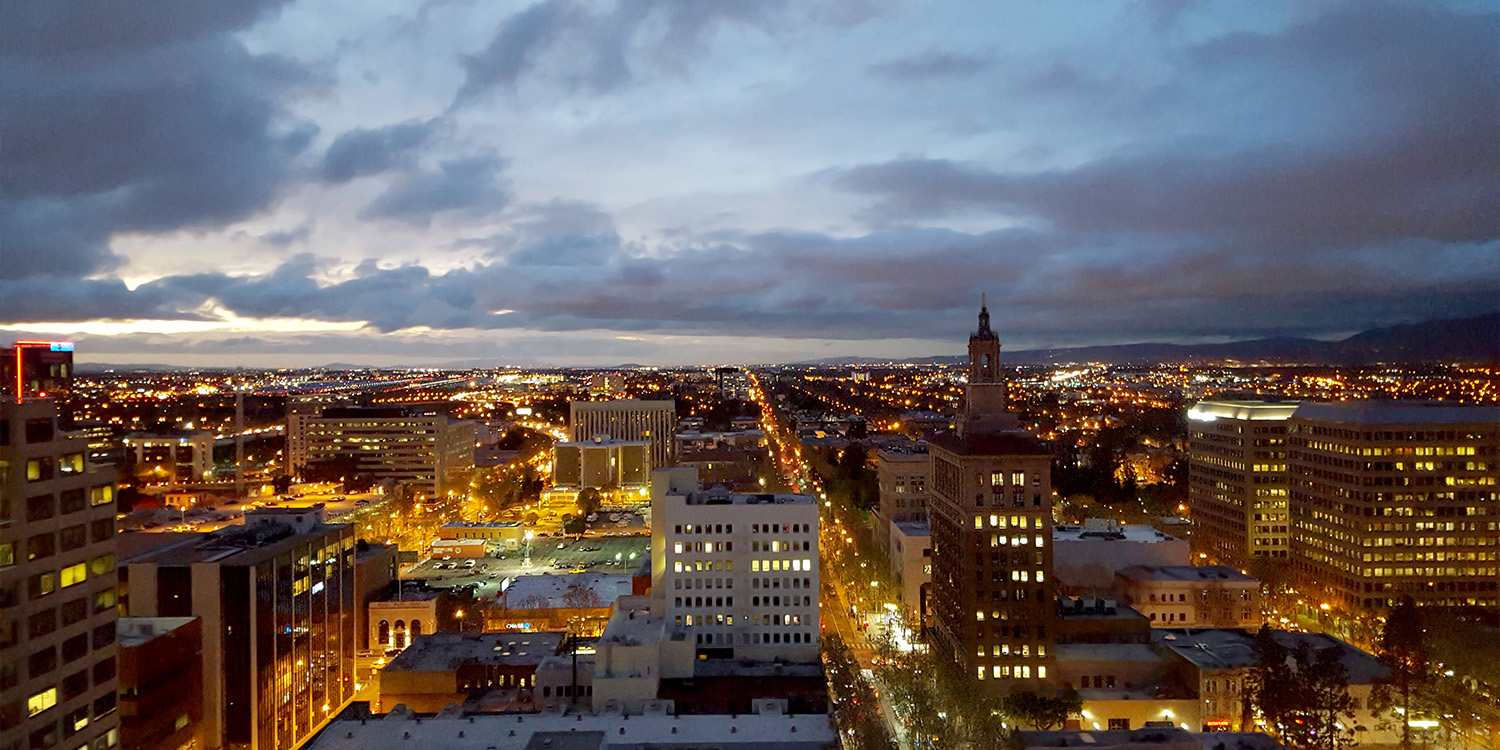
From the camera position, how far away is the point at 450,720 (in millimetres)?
32125

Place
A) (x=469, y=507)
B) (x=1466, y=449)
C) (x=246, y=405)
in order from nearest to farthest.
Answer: (x=1466, y=449)
(x=469, y=507)
(x=246, y=405)

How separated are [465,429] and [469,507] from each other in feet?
59.8

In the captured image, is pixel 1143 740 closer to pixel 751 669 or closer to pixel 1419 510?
pixel 751 669

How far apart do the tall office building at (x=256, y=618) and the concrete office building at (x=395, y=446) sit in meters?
66.2

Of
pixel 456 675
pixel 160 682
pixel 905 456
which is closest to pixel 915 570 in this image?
pixel 905 456

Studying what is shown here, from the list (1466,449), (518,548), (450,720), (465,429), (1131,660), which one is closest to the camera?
(450,720)

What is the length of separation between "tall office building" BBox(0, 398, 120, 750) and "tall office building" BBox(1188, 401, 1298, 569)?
73.5 meters

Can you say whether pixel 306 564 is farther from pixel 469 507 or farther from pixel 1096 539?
pixel 469 507

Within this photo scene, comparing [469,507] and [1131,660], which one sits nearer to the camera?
[1131,660]

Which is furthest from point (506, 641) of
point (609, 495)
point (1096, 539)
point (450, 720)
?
point (609, 495)

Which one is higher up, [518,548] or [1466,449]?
[1466,449]

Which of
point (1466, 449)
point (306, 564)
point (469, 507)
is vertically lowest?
point (469, 507)

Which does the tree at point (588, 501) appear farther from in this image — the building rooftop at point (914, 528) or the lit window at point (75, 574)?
the lit window at point (75, 574)

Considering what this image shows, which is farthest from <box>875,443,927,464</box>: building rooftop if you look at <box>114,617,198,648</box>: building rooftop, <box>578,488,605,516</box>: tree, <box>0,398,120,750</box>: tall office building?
<box>0,398,120,750</box>: tall office building
